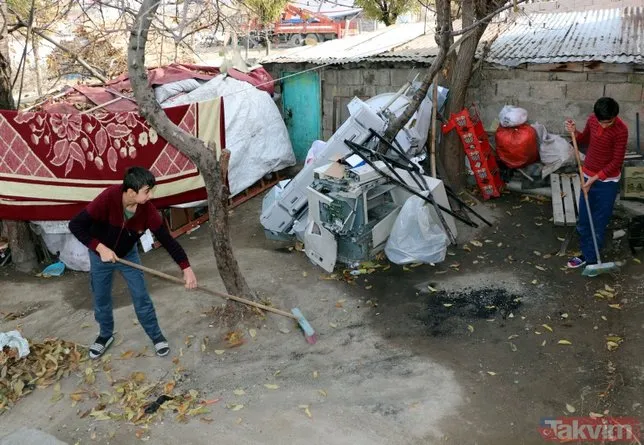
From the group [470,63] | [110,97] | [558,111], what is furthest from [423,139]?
[110,97]

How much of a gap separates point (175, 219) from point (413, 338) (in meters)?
4.60

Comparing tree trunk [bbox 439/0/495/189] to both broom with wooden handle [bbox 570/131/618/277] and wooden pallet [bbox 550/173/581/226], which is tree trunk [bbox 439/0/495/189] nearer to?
wooden pallet [bbox 550/173/581/226]

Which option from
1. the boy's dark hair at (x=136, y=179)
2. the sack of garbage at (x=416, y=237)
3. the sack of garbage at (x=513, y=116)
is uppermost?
the sack of garbage at (x=513, y=116)

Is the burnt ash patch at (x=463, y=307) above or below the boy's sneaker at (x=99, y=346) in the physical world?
above

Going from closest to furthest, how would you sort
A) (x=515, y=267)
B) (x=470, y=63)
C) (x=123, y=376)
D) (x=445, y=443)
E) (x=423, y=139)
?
(x=445, y=443) < (x=123, y=376) < (x=515, y=267) < (x=470, y=63) < (x=423, y=139)

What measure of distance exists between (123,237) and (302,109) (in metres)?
6.77

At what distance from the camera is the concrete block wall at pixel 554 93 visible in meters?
7.33

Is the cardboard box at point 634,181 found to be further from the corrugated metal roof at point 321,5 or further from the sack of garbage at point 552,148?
the corrugated metal roof at point 321,5

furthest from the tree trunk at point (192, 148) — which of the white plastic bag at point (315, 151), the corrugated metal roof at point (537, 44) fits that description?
the corrugated metal roof at point (537, 44)

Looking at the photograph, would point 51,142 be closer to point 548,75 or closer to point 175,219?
point 175,219

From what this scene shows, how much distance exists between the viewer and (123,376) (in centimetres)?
459

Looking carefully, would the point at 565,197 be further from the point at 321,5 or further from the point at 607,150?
the point at 321,5

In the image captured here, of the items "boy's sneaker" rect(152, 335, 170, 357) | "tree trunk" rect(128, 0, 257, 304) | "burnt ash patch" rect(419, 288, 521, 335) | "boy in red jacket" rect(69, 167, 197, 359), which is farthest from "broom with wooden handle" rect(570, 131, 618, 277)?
"boy's sneaker" rect(152, 335, 170, 357)

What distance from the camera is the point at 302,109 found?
10.6m
